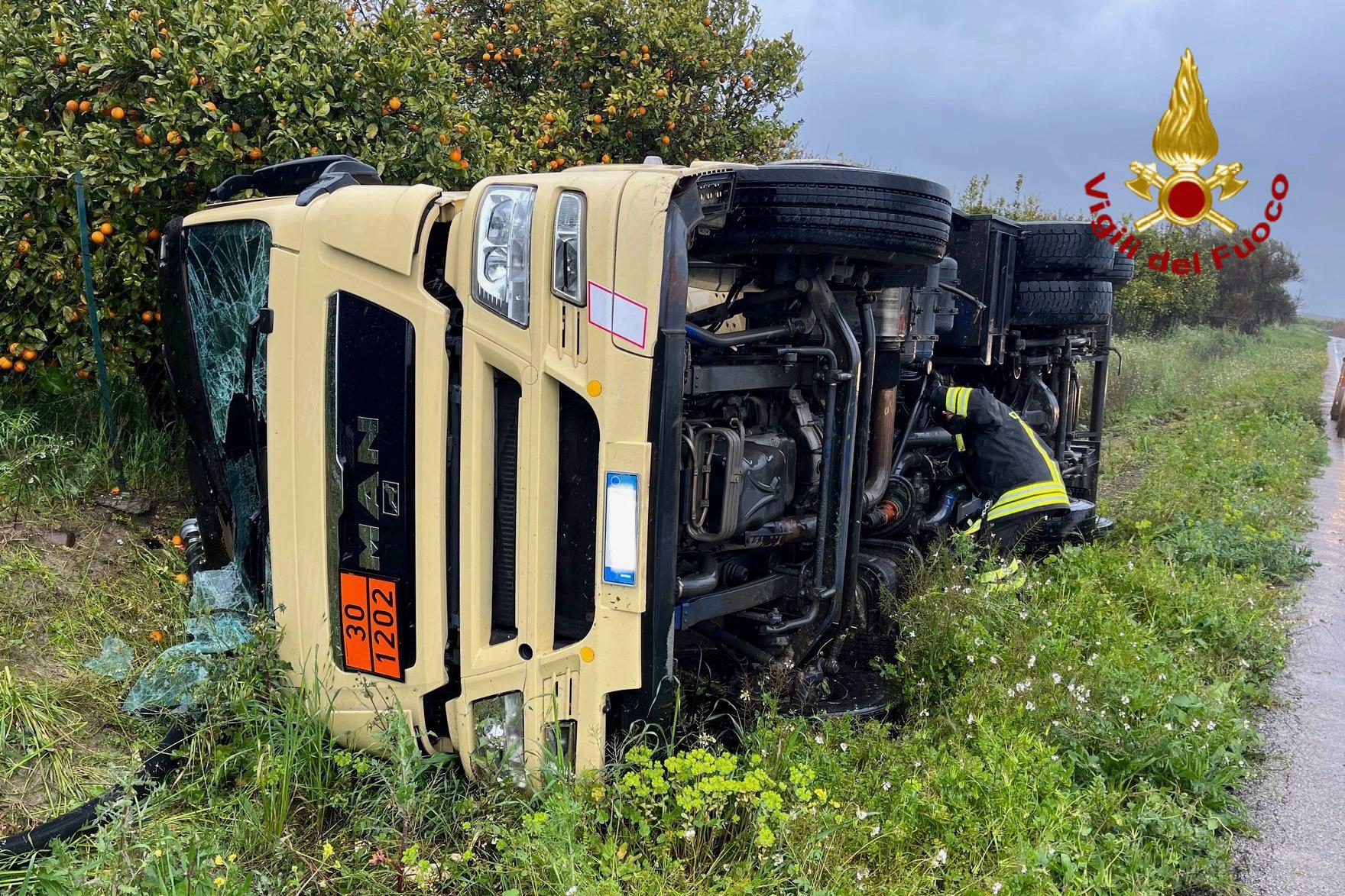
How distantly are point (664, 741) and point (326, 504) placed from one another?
116 centimetres

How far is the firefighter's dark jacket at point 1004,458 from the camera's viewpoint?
433cm

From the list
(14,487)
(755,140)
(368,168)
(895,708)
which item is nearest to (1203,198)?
(755,140)

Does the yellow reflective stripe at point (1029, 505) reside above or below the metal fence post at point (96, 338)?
below

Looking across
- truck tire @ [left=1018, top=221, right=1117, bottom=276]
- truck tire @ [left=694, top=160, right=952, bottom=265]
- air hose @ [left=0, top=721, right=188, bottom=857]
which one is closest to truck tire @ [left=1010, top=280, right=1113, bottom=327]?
truck tire @ [left=1018, top=221, right=1117, bottom=276]

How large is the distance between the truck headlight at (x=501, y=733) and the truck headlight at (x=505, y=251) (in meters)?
1.02

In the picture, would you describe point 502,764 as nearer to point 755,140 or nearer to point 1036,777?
point 1036,777

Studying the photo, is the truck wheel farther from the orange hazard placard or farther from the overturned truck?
the orange hazard placard

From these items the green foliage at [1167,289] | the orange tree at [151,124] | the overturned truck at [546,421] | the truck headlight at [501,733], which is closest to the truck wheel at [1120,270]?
the overturned truck at [546,421]

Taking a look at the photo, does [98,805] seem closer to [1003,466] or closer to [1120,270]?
[1003,466]

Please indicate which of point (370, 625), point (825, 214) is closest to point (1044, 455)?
point (825, 214)

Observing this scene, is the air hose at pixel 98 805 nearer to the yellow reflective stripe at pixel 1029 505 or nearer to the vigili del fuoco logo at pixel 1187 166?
the yellow reflective stripe at pixel 1029 505

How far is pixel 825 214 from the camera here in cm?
288

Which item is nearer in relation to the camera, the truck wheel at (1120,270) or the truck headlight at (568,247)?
the truck headlight at (568,247)

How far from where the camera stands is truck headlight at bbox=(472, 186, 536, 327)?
97.4 inches
